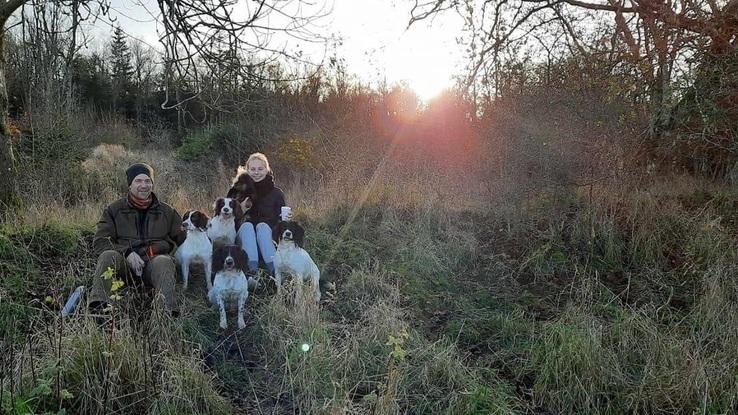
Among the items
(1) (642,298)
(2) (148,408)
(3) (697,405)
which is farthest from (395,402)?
(1) (642,298)

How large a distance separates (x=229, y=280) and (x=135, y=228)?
2.77ft

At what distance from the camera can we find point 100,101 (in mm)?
21000

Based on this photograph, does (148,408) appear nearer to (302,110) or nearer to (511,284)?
(511,284)

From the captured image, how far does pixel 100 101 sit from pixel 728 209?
21.8 meters

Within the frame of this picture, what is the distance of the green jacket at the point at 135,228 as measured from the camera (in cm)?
393

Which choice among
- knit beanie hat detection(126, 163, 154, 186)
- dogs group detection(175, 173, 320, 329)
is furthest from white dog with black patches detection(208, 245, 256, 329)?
knit beanie hat detection(126, 163, 154, 186)

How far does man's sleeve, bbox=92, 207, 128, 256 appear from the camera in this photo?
3.82 m

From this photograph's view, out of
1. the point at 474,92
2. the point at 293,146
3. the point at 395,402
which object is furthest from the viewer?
the point at 293,146

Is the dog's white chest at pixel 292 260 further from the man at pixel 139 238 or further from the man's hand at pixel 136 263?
the man's hand at pixel 136 263

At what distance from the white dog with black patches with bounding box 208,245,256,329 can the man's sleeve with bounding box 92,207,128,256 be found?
713 millimetres

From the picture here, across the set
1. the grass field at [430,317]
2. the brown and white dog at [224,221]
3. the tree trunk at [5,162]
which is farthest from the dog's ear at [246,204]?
the tree trunk at [5,162]

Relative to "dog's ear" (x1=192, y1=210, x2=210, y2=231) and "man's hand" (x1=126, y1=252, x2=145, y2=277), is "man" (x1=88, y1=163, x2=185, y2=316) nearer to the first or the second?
"man's hand" (x1=126, y1=252, x2=145, y2=277)

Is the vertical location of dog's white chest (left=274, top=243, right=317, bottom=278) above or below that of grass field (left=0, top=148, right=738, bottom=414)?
above

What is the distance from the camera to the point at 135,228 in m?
4.03
